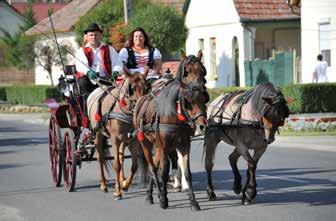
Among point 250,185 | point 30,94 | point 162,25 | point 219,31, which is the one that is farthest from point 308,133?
point 30,94

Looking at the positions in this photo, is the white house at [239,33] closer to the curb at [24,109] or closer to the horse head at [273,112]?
the curb at [24,109]

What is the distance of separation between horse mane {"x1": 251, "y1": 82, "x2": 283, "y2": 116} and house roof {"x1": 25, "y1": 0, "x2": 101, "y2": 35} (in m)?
45.0

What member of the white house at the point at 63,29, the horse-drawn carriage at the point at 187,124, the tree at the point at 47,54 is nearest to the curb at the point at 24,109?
the tree at the point at 47,54

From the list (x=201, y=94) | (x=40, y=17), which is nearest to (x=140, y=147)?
(x=201, y=94)

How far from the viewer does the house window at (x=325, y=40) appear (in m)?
Answer: 30.4

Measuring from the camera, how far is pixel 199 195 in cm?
1252

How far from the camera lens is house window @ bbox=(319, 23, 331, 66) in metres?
30.4

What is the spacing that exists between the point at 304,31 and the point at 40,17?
7237cm

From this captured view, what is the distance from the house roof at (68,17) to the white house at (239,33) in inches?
712

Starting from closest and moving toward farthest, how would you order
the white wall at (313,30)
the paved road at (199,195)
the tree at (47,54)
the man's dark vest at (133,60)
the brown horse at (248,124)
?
the paved road at (199,195) → the brown horse at (248,124) → the man's dark vest at (133,60) → the white wall at (313,30) → the tree at (47,54)

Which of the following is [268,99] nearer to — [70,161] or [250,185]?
[250,185]

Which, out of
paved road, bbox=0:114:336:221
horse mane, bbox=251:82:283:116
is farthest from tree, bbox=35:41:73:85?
horse mane, bbox=251:82:283:116

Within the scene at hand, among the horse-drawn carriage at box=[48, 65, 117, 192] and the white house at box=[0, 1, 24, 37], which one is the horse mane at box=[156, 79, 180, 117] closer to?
the horse-drawn carriage at box=[48, 65, 117, 192]

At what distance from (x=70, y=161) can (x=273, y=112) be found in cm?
372
